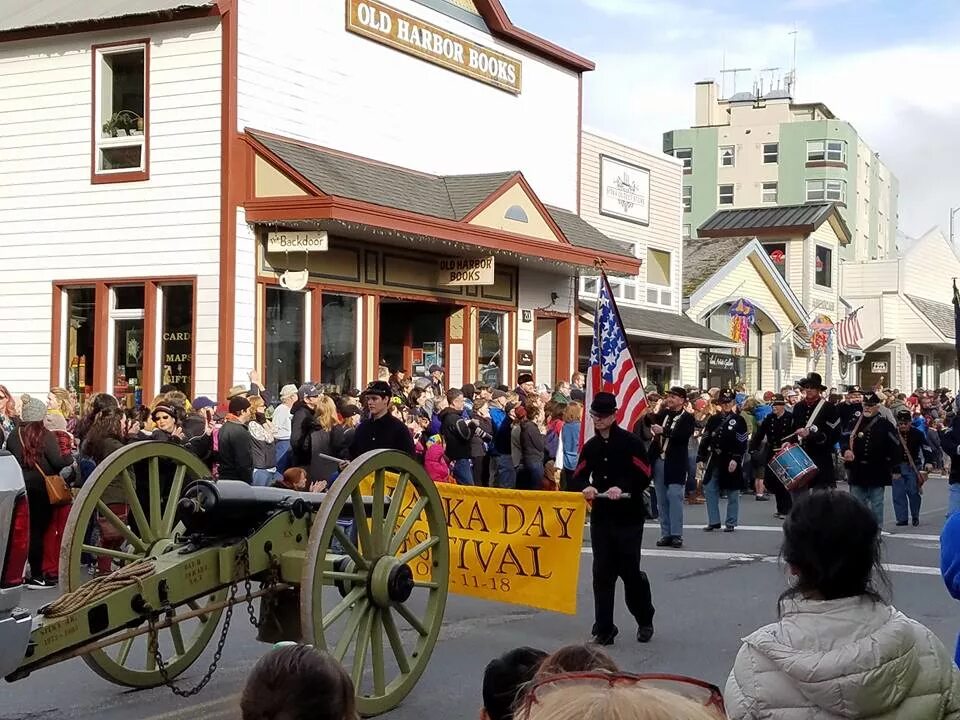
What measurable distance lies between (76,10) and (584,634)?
13.7m

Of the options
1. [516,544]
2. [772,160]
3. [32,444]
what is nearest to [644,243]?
[32,444]

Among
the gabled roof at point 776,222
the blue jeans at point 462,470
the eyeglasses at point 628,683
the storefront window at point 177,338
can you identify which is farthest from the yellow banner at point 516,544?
the gabled roof at point 776,222

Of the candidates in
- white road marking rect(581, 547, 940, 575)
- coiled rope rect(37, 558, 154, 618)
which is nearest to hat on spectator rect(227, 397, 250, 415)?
white road marking rect(581, 547, 940, 575)

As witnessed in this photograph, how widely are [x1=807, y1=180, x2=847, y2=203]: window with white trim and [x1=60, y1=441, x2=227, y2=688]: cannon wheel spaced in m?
61.0

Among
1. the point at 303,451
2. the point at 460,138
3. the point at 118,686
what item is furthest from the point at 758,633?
the point at 460,138

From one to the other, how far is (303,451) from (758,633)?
10.6m

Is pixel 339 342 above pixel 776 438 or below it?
above

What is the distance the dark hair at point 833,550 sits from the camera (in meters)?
3.23

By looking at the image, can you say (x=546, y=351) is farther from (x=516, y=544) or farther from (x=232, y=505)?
(x=232, y=505)

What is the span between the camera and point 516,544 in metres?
8.61

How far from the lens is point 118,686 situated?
723 cm

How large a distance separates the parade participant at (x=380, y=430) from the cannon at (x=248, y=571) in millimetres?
2540

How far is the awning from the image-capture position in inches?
1022

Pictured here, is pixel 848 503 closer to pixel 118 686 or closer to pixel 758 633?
pixel 758 633
